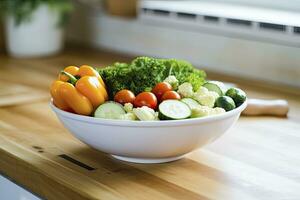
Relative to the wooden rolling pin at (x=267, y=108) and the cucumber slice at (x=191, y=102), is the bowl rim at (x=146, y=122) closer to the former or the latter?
the cucumber slice at (x=191, y=102)

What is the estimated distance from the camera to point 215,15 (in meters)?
1.73

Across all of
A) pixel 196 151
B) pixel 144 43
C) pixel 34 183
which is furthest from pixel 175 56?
pixel 34 183

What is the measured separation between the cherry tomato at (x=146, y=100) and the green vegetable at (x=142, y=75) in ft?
0.14

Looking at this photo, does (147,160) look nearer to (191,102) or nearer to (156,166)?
(156,166)

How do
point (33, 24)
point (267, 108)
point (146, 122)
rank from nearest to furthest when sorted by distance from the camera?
point (146, 122)
point (267, 108)
point (33, 24)

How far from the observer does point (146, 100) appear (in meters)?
0.96

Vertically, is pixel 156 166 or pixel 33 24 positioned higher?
pixel 33 24

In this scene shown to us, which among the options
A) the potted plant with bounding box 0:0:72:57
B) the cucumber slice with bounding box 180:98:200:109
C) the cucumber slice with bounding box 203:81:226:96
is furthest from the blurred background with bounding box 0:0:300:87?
the cucumber slice with bounding box 180:98:200:109

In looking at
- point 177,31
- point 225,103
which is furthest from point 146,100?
point 177,31

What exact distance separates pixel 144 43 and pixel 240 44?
1.40ft

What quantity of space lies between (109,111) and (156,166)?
14cm

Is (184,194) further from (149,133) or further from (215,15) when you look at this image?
(215,15)

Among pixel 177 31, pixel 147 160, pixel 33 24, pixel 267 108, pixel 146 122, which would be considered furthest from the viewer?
pixel 33 24

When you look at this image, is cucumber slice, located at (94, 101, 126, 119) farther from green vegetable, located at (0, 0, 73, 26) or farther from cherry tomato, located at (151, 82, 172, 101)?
green vegetable, located at (0, 0, 73, 26)
